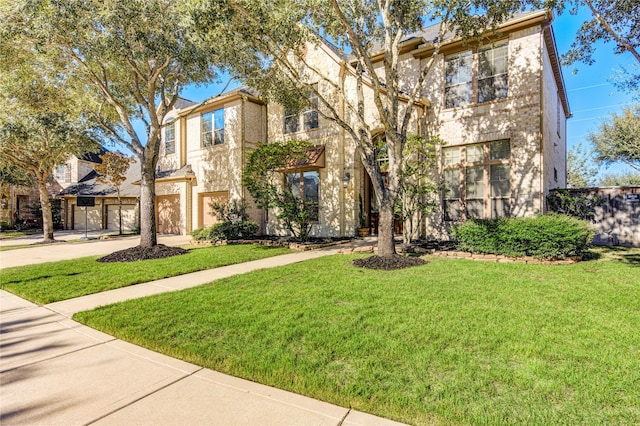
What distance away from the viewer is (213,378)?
289 centimetres

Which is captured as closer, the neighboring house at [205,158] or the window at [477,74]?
the window at [477,74]

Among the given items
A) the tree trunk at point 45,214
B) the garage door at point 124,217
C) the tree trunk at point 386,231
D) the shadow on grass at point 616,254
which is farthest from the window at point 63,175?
the shadow on grass at point 616,254

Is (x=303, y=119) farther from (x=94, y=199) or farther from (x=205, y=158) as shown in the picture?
(x=94, y=199)

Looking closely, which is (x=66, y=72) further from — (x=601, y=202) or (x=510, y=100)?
(x=601, y=202)

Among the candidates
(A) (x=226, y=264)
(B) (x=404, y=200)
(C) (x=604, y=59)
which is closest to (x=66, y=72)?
(A) (x=226, y=264)

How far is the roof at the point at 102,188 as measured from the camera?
23.5m

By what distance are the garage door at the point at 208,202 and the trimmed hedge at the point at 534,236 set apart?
12.2m

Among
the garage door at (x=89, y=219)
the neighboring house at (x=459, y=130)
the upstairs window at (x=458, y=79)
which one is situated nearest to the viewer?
the neighboring house at (x=459, y=130)

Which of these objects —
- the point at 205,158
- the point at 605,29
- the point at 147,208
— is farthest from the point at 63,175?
the point at 605,29

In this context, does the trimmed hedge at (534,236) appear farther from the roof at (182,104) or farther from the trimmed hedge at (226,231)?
the roof at (182,104)

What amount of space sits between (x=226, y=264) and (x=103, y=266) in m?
3.26

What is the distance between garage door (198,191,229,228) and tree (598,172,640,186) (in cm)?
3890

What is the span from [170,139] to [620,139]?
29013 mm

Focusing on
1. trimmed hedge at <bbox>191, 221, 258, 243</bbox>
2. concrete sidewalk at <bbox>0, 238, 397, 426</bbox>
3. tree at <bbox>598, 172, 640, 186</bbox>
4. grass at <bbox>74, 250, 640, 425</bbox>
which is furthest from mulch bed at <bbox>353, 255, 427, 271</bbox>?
tree at <bbox>598, 172, 640, 186</bbox>
